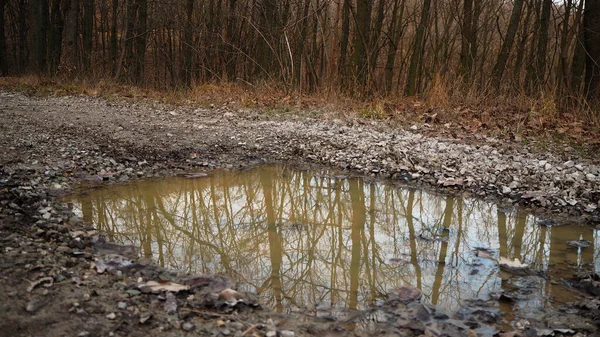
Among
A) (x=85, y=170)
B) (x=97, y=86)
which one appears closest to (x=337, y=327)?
(x=85, y=170)

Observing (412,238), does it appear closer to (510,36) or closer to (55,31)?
(510,36)

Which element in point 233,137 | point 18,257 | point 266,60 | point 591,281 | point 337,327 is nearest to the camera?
point 337,327

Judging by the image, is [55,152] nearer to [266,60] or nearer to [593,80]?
[593,80]

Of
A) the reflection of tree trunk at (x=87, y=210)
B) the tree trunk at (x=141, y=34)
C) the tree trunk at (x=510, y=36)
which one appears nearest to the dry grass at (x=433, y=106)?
the tree trunk at (x=510, y=36)

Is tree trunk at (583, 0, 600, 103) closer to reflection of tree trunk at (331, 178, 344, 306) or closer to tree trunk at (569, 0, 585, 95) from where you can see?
tree trunk at (569, 0, 585, 95)

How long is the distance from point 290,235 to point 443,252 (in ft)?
3.44

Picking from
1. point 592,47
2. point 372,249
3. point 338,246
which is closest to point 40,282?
point 338,246

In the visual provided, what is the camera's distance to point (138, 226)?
10.2 feet

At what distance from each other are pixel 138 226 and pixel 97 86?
333 inches

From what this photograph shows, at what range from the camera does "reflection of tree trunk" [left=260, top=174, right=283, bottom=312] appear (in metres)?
2.33

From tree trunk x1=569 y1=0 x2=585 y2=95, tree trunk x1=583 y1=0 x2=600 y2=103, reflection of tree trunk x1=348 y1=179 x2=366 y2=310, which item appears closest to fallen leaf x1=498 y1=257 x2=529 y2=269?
reflection of tree trunk x1=348 y1=179 x2=366 y2=310

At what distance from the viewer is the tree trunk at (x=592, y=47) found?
7.73 m

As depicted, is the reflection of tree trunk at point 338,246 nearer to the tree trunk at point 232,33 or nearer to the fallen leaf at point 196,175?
the fallen leaf at point 196,175

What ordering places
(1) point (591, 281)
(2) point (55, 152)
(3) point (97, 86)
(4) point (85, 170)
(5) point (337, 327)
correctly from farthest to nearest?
(3) point (97, 86) → (2) point (55, 152) → (4) point (85, 170) → (1) point (591, 281) → (5) point (337, 327)
